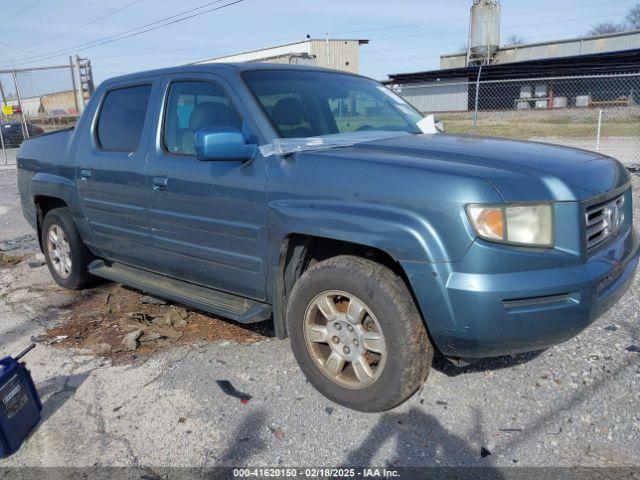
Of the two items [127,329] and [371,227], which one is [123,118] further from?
[371,227]

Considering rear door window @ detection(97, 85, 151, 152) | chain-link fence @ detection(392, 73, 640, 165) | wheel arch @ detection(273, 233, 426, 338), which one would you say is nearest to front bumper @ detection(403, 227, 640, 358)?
wheel arch @ detection(273, 233, 426, 338)

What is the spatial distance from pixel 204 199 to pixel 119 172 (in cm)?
105

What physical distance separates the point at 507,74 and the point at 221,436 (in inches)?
1114

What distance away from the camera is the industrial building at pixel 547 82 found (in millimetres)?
24422

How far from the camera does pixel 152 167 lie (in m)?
3.77

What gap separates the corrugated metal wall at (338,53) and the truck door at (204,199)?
88.1 feet

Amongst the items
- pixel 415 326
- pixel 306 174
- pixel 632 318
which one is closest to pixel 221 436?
pixel 415 326

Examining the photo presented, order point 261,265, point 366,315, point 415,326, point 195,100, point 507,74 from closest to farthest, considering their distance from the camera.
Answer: point 415,326
point 366,315
point 261,265
point 195,100
point 507,74

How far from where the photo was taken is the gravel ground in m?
2.60

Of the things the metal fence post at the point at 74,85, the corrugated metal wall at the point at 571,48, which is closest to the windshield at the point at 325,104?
the metal fence post at the point at 74,85

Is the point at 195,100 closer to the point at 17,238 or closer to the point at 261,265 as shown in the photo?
the point at 261,265

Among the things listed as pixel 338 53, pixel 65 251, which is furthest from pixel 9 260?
pixel 338 53

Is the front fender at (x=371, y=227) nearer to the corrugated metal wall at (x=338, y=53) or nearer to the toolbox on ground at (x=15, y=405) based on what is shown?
the toolbox on ground at (x=15, y=405)

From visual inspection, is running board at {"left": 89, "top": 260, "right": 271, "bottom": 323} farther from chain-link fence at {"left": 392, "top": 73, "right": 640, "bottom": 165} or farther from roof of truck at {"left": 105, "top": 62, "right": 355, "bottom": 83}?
chain-link fence at {"left": 392, "top": 73, "right": 640, "bottom": 165}
